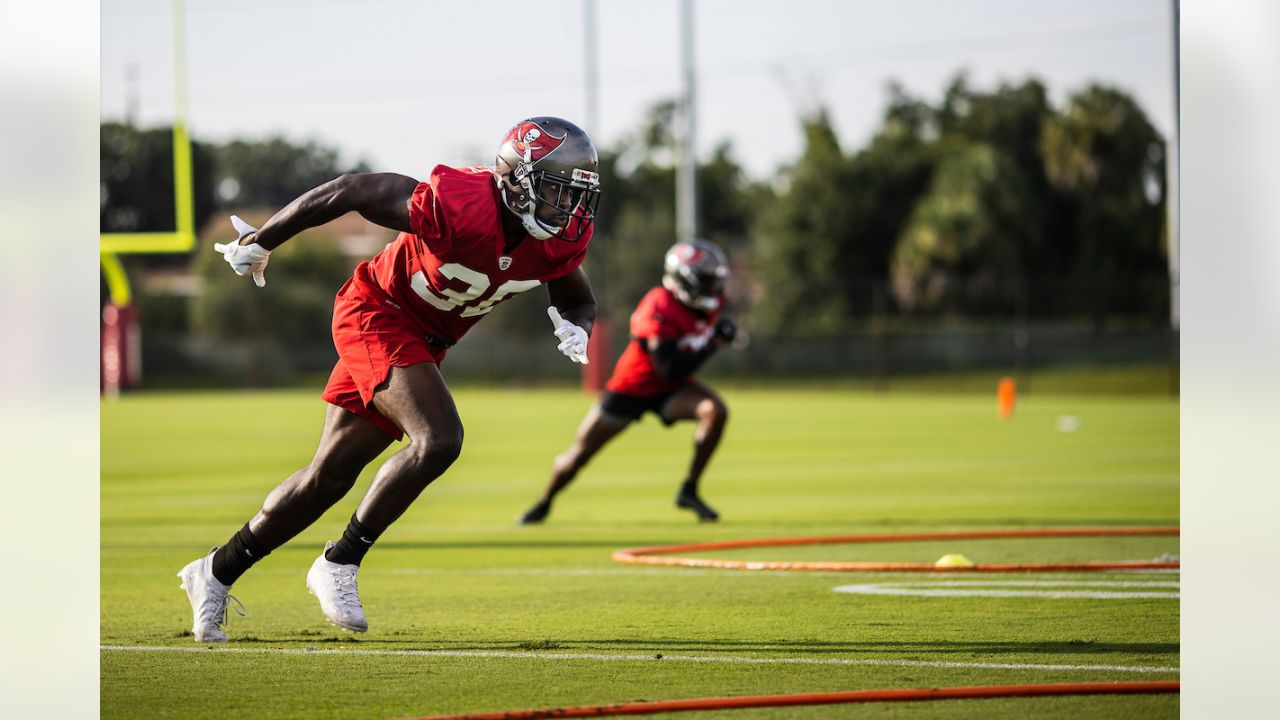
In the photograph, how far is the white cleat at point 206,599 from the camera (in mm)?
6512

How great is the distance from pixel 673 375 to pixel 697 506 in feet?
3.13

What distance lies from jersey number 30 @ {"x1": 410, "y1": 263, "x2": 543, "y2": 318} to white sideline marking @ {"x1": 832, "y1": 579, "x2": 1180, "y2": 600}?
7.80 ft

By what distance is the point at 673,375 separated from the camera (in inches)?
470

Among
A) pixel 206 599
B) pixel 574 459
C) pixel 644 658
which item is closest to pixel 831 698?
pixel 644 658

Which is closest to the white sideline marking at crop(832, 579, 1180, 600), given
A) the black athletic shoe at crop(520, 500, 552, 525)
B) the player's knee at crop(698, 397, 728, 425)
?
the player's knee at crop(698, 397, 728, 425)

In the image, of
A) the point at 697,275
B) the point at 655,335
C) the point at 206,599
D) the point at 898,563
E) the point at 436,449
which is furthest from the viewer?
the point at 697,275

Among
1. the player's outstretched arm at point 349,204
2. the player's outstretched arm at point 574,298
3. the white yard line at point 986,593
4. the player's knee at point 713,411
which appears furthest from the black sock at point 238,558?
the player's knee at point 713,411

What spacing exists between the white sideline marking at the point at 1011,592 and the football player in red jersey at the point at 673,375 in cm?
374

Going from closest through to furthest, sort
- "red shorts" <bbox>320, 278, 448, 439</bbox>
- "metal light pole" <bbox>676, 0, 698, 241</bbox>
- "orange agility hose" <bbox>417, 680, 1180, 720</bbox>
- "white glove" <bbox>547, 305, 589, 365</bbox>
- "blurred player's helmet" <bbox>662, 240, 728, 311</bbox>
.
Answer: "orange agility hose" <bbox>417, 680, 1180, 720</bbox>
"red shorts" <bbox>320, 278, 448, 439</bbox>
"white glove" <bbox>547, 305, 589, 365</bbox>
"blurred player's helmet" <bbox>662, 240, 728, 311</bbox>
"metal light pole" <bbox>676, 0, 698, 241</bbox>

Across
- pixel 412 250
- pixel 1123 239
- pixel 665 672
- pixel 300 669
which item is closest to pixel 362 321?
pixel 412 250

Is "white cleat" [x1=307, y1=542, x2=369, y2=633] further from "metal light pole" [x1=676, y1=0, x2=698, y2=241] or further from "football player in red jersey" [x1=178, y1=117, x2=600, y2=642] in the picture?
"metal light pole" [x1=676, y1=0, x2=698, y2=241]

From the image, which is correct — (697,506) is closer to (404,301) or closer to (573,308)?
(573,308)

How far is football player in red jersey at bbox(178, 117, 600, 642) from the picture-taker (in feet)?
20.4
